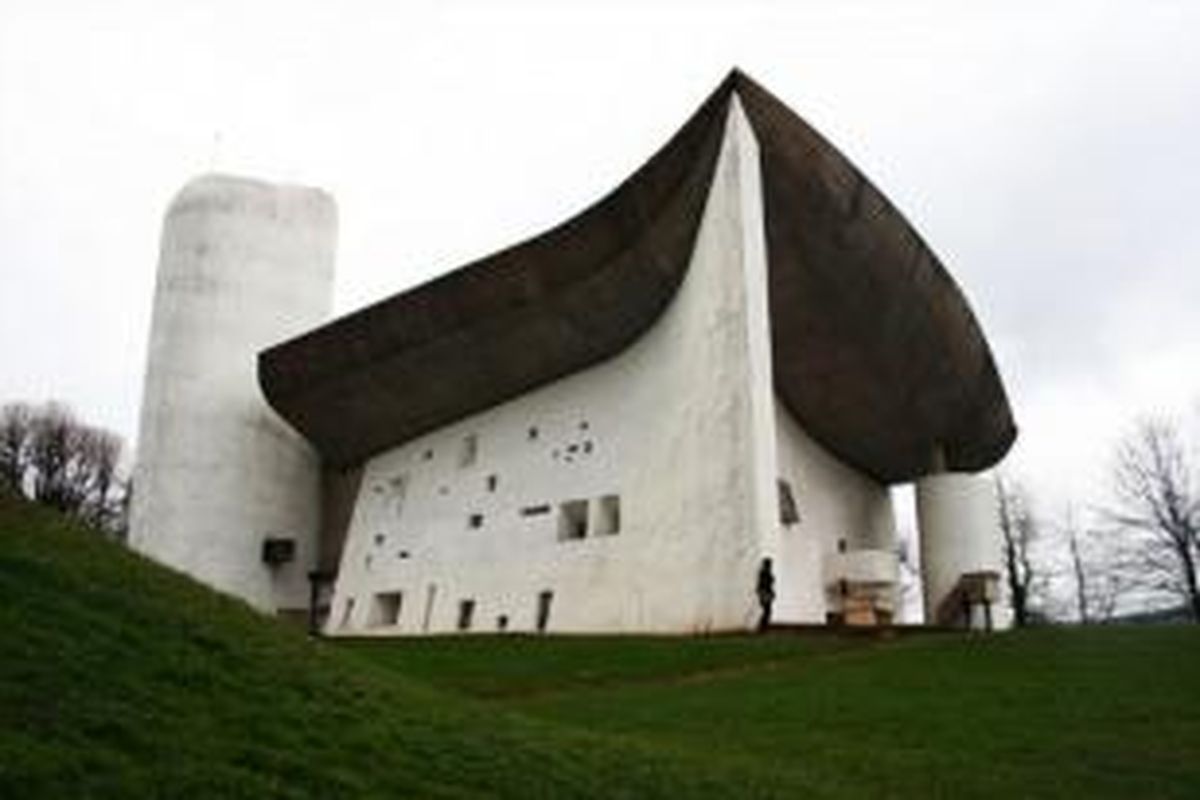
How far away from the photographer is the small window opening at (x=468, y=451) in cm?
3400

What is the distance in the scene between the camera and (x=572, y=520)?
31.0m

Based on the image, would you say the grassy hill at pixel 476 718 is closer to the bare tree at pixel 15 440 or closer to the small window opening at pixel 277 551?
the small window opening at pixel 277 551

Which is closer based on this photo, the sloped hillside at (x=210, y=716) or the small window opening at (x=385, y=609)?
the sloped hillside at (x=210, y=716)

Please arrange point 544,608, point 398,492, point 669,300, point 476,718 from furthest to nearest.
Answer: point 398,492, point 544,608, point 669,300, point 476,718

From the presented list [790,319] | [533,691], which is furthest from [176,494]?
[533,691]

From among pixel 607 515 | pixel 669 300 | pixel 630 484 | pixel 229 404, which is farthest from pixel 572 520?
pixel 229 404

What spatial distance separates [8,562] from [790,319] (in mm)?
22309

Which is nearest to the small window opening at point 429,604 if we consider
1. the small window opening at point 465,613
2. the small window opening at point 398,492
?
the small window opening at point 465,613

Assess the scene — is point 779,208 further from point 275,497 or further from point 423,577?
point 275,497

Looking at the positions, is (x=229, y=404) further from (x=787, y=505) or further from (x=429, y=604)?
(x=787, y=505)

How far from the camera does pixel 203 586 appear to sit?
11516mm

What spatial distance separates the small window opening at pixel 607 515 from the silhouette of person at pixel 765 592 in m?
6.51

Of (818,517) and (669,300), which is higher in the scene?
(669,300)

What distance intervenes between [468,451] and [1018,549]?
22.5 metres
